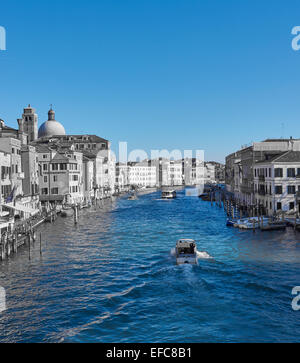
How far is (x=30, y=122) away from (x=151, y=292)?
81596 mm

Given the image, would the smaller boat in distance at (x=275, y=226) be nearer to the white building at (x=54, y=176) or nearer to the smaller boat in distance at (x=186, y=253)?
the smaller boat in distance at (x=186, y=253)

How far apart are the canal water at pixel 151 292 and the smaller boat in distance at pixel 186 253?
0.56 m

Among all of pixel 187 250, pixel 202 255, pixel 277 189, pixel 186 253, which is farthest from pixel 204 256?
pixel 277 189

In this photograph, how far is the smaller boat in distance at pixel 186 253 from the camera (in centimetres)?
2484

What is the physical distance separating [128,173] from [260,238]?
5036 inches

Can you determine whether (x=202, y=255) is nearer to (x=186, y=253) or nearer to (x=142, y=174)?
(x=186, y=253)

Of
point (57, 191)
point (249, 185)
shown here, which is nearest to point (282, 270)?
point (249, 185)

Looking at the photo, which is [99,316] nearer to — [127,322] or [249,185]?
[127,322]

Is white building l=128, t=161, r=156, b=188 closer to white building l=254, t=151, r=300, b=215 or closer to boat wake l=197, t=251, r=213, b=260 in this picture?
white building l=254, t=151, r=300, b=215

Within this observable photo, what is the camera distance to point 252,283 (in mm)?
20484

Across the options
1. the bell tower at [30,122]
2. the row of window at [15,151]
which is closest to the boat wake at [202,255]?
the row of window at [15,151]

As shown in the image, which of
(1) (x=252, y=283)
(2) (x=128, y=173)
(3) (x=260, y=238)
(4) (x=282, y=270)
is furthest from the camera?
(2) (x=128, y=173)

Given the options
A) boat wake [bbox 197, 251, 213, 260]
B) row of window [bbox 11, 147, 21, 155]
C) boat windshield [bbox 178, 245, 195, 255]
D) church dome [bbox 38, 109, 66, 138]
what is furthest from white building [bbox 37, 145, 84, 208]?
church dome [bbox 38, 109, 66, 138]

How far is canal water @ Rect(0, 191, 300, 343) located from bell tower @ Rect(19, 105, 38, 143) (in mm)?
63297
